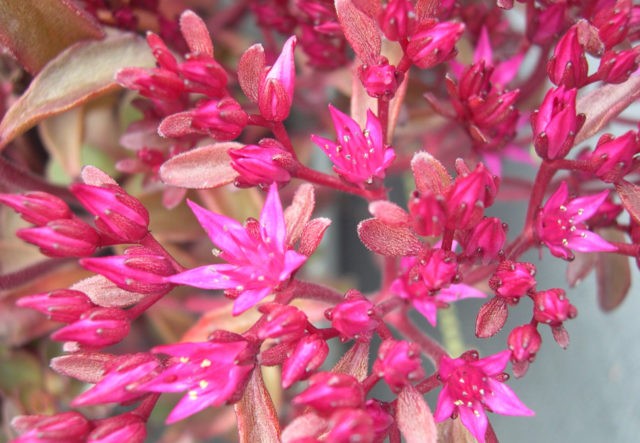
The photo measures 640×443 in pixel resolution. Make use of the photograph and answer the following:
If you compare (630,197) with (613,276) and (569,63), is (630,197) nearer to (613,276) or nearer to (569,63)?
(569,63)

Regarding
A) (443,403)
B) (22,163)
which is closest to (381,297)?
(443,403)

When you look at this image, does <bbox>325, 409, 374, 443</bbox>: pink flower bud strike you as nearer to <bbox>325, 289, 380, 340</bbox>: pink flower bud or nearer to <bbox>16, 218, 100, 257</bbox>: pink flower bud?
<bbox>325, 289, 380, 340</bbox>: pink flower bud

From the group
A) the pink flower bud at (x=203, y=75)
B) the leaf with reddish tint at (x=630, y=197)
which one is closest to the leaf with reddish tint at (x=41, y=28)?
the pink flower bud at (x=203, y=75)

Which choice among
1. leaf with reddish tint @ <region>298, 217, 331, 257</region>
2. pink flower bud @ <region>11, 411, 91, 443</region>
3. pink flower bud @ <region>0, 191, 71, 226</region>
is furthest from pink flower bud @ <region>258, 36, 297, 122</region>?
pink flower bud @ <region>11, 411, 91, 443</region>

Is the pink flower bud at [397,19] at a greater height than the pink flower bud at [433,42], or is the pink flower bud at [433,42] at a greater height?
the pink flower bud at [397,19]

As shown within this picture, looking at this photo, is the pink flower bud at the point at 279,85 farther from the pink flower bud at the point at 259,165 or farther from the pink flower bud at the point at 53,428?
the pink flower bud at the point at 53,428

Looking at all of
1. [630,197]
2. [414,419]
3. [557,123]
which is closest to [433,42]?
[557,123]
